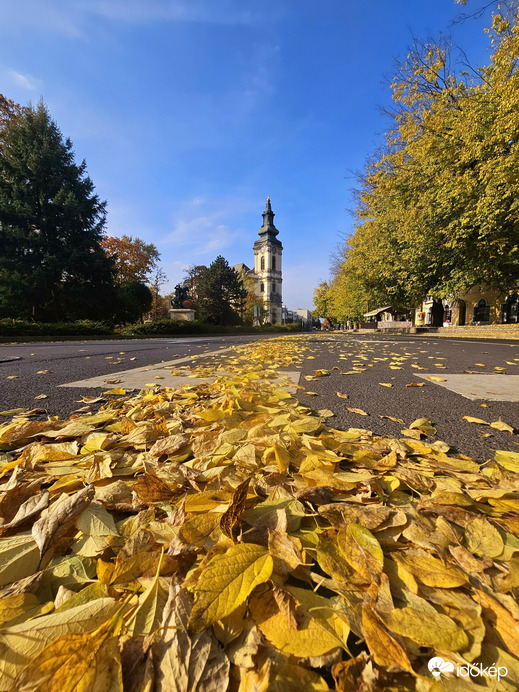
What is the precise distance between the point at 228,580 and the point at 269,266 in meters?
67.2

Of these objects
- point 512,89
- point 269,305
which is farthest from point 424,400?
point 269,305

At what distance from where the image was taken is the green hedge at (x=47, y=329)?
39.5 ft

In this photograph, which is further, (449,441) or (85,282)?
(85,282)

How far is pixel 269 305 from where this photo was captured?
64.0 metres

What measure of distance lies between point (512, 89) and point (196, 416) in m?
10.6

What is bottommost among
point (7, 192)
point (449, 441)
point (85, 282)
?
point (449, 441)

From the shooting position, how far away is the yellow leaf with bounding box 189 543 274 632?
483mm

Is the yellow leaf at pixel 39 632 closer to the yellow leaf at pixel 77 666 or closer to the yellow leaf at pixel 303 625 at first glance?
the yellow leaf at pixel 77 666

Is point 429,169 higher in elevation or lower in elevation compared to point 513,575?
higher

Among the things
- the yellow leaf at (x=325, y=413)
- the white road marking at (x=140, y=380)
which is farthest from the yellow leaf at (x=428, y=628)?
the white road marking at (x=140, y=380)

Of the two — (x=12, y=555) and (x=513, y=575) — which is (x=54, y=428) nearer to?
(x=12, y=555)

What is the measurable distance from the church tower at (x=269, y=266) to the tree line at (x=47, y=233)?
150 feet

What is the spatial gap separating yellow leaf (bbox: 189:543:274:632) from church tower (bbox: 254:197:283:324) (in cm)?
6317

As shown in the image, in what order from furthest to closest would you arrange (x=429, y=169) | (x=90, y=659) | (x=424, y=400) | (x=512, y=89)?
(x=429, y=169) → (x=512, y=89) → (x=424, y=400) → (x=90, y=659)
